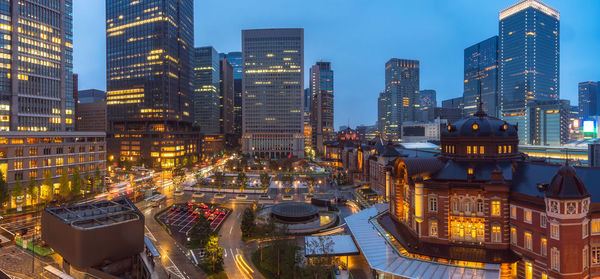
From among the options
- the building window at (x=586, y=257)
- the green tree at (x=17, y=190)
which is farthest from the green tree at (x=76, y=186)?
the building window at (x=586, y=257)

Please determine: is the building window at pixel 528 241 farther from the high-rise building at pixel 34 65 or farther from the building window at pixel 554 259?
the high-rise building at pixel 34 65

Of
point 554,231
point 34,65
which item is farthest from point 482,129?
point 34,65

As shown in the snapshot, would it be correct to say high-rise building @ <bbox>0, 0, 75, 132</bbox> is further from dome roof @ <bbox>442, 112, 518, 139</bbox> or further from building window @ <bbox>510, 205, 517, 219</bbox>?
building window @ <bbox>510, 205, 517, 219</bbox>

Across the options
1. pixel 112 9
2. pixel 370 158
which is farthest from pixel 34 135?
pixel 112 9

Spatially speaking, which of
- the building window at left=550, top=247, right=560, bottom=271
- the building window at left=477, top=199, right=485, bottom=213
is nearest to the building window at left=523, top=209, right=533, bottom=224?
the building window at left=550, top=247, right=560, bottom=271

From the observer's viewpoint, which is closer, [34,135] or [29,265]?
[29,265]

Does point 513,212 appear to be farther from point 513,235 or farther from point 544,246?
point 544,246

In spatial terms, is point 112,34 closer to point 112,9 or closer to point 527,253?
point 112,9

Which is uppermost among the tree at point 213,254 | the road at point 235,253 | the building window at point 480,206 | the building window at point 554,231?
→ the building window at point 480,206
